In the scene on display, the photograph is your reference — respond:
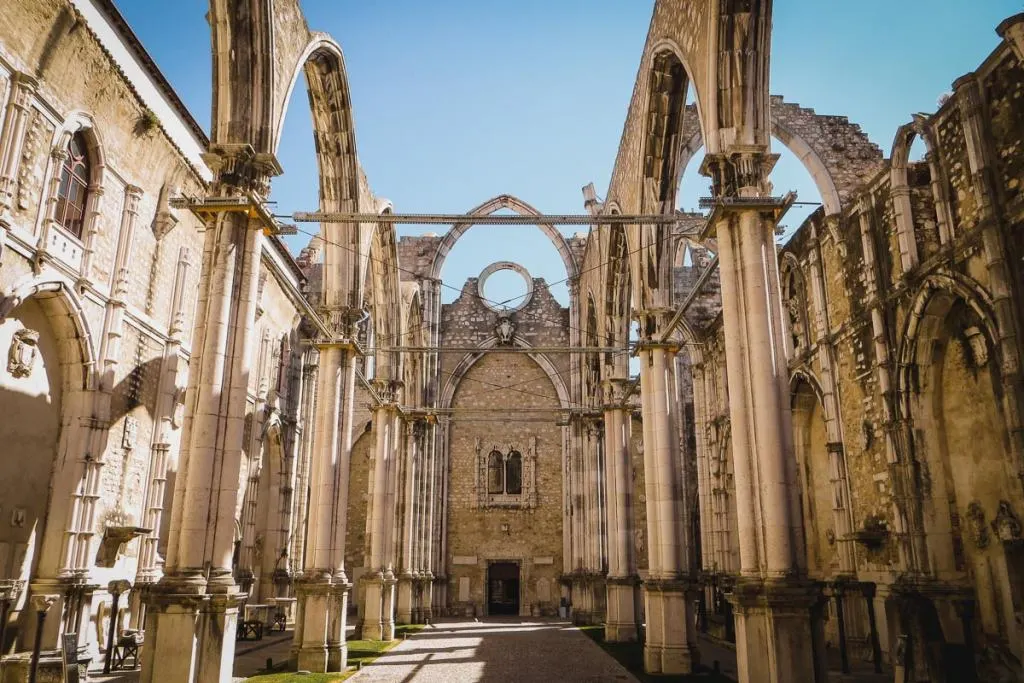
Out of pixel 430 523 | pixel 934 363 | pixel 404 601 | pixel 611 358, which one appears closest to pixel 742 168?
pixel 934 363

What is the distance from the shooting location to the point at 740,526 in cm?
845

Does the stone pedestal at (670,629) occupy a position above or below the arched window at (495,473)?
below

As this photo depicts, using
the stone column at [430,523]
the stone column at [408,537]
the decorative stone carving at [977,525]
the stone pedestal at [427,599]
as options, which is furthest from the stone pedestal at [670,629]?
the stone column at [430,523]

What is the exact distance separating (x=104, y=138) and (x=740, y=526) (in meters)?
11.8

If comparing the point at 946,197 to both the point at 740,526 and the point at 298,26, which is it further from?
the point at 298,26

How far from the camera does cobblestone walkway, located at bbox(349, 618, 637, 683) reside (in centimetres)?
1176

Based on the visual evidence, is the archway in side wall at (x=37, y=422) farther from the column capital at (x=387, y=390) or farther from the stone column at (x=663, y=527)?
the stone column at (x=663, y=527)

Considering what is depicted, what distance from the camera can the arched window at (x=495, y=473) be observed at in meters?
28.8

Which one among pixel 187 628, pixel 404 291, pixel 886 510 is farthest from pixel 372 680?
pixel 404 291

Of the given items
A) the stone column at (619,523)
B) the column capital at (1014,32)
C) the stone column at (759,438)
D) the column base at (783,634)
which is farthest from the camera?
the stone column at (619,523)

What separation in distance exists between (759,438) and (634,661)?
23.4 ft

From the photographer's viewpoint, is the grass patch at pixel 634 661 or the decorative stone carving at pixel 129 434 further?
the decorative stone carving at pixel 129 434

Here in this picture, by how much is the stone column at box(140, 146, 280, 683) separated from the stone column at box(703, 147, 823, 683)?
5717 millimetres

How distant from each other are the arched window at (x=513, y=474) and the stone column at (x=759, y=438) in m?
20.6
